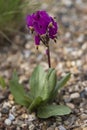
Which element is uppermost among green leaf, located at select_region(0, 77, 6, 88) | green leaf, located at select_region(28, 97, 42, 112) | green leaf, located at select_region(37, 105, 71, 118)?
green leaf, located at select_region(0, 77, 6, 88)

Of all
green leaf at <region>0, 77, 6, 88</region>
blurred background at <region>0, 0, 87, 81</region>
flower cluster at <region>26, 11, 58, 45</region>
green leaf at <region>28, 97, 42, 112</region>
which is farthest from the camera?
blurred background at <region>0, 0, 87, 81</region>

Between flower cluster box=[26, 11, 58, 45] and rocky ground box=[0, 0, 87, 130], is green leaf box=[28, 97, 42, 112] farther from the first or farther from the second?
flower cluster box=[26, 11, 58, 45]

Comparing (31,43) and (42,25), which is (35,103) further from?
(31,43)

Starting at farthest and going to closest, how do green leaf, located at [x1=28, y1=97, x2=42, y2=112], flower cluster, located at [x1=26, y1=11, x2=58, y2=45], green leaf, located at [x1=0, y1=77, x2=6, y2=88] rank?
green leaf, located at [x1=0, y1=77, x2=6, y2=88], green leaf, located at [x1=28, y1=97, x2=42, y2=112], flower cluster, located at [x1=26, y1=11, x2=58, y2=45]

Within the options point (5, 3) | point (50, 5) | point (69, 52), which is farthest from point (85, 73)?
point (50, 5)

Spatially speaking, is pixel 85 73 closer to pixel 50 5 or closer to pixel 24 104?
pixel 24 104

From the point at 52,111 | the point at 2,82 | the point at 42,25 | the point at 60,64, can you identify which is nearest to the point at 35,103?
the point at 52,111

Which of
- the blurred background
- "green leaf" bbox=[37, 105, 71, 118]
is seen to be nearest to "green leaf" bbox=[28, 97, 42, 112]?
"green leaf" bbox=[37, 105, 71, 118]
